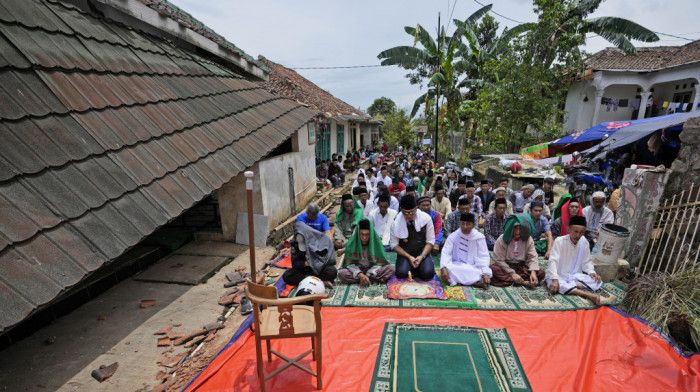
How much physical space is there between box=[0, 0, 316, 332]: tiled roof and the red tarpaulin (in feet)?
5.91

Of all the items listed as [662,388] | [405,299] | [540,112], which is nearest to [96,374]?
[405,299]

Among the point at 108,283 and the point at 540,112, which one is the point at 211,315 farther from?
the point at 540,112

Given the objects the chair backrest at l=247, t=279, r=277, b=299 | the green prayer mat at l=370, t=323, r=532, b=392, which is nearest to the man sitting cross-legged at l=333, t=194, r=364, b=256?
the green prayer mat at l=370, t=323, r=532, b=392

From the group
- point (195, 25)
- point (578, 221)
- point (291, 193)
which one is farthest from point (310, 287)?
point (195, 25)

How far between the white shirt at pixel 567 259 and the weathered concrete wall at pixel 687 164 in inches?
61.2

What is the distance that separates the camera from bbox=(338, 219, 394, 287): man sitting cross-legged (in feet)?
16.7

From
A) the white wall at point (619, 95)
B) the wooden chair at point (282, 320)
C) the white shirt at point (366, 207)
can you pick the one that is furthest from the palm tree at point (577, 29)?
the wooden chair at point (282, 320)

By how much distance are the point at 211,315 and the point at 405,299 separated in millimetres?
2903

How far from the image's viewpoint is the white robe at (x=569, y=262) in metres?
4.64

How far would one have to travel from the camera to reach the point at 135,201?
9.95 ft

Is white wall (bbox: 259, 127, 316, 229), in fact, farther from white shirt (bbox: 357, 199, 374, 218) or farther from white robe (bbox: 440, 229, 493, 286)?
white robe (bbox: 440, 229, 493, 286)

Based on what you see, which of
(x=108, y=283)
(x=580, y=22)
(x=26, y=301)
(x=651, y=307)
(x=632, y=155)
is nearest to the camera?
(x=26, y=301)

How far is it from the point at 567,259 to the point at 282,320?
173 inches

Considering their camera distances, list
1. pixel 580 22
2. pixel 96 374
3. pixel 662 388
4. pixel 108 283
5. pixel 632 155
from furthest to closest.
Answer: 1. pixel 580 22
2. pixel 632 155
3. pixel 108 283
4. pixel 96 374
5. pixel 662 388
